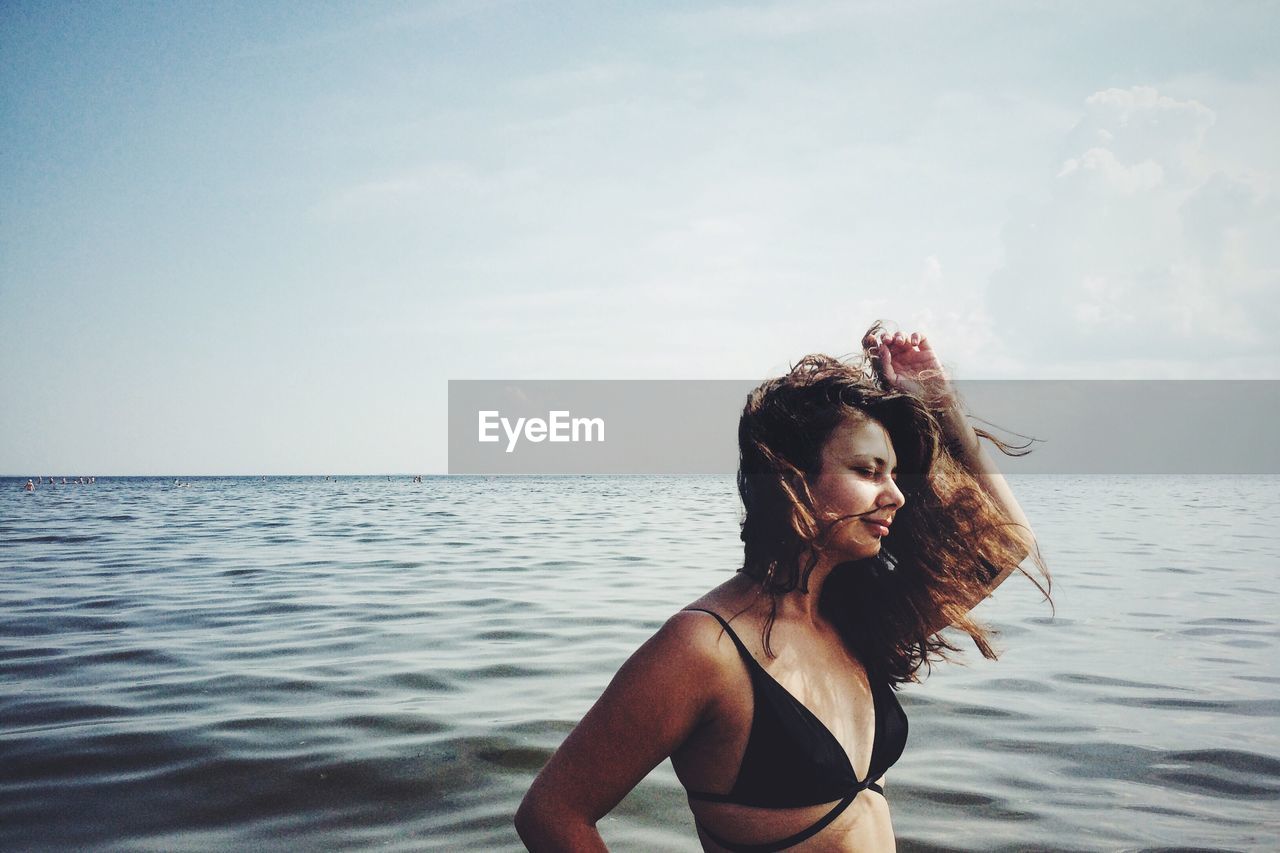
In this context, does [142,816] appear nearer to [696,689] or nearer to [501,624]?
[696,689]

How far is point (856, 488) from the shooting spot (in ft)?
8.04

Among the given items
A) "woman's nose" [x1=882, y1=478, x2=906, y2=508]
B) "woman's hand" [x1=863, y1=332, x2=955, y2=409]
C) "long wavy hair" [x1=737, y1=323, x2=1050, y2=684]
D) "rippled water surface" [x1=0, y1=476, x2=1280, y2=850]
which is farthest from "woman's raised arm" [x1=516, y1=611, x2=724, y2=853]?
"rippled water surface" [x1=0, y1=476, x2=1280, y2=850]

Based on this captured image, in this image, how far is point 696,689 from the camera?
2.12 meters

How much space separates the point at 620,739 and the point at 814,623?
856mm

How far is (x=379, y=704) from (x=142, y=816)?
6.71 ft

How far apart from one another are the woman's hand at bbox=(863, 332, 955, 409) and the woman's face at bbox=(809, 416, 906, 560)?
1.62 feet

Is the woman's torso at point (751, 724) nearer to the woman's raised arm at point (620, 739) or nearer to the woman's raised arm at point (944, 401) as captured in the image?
the woman's raised arm at point (620, 739)

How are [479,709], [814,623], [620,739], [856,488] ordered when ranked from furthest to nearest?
1. [479,709]
2. [814,623]
3. [856,488]
4. [620,739]

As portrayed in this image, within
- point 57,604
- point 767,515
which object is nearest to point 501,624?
point 57,604

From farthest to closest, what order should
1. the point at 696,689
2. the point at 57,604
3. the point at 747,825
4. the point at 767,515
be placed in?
1. the point at 57,604
2. the point at 767,515
3. the point at 747,825
4. the point at 696,689

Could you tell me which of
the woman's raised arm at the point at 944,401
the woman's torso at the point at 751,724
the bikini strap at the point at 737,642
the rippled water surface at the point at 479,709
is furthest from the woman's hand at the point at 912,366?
the rippled water surface at the point at 479,709

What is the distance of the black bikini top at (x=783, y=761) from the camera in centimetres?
224

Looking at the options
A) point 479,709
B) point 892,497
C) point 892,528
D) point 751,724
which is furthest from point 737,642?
point 479,709

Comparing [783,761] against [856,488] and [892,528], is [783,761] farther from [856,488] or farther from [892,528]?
[892,528]
